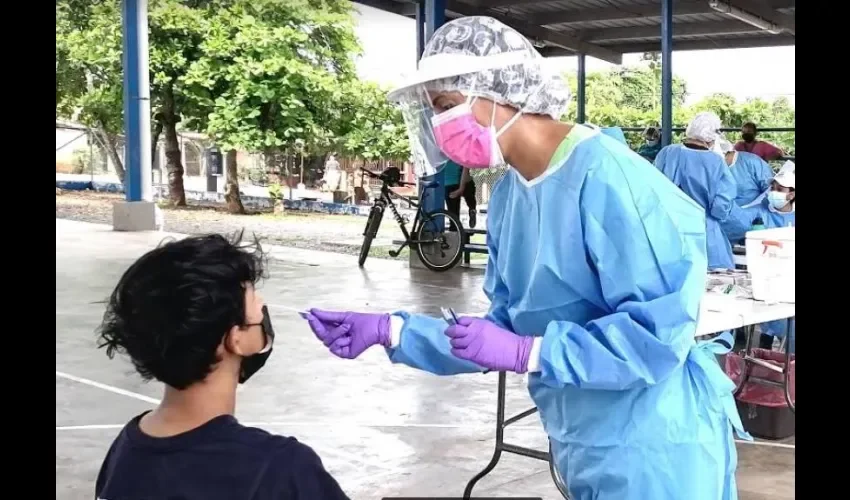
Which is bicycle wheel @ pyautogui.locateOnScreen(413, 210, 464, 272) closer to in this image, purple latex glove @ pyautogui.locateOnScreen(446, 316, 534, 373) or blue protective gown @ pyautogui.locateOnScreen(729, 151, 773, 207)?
blue protective gown @ pyautogui.locateOnScreen(729, 151, 773, 207)

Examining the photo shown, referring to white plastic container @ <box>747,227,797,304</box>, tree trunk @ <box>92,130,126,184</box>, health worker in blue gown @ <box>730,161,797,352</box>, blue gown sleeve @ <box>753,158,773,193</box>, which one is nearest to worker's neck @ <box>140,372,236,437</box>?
white plastic container @ <box>747,227,797,304</box>

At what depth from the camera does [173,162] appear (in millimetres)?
16406

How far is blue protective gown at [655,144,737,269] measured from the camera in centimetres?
496

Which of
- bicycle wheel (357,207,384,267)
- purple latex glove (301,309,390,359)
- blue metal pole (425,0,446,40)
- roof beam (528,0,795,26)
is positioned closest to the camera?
purple latex glove (301,309,390,359)

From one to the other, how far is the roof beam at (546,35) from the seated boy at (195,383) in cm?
1000

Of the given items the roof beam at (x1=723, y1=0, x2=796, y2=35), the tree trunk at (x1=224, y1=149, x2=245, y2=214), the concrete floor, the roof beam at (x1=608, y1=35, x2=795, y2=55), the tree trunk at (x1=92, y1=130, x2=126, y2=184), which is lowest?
the concrete floor

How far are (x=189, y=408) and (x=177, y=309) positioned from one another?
0.49ft

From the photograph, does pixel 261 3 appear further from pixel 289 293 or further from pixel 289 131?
pixel 289 293

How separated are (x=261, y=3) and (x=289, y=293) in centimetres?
902

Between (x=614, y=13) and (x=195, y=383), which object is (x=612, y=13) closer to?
(x=614, y=13)

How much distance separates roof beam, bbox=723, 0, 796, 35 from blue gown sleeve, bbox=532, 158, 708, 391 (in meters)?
9.56

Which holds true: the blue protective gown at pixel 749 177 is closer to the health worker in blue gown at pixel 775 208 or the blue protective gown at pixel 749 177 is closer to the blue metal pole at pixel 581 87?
the health worker in blue gown at pixel 775 208

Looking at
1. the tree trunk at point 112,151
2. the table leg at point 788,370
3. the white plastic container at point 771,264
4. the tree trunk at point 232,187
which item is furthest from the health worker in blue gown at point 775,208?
the tree trunk at point 112,151

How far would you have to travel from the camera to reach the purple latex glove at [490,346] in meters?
1.49
